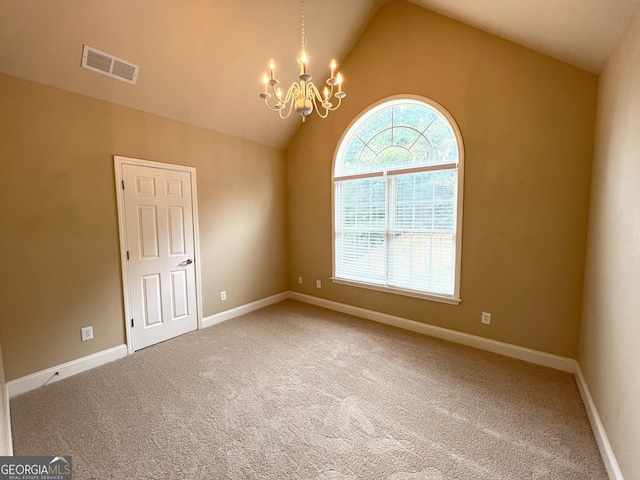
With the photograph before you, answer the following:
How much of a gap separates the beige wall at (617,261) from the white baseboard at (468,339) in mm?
331

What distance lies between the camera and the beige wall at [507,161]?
239cm

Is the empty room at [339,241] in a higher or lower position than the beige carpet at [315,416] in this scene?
higher

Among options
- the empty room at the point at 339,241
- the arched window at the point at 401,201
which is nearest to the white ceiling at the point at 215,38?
the empty room at the point at 339,241

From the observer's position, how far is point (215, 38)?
8.80ft

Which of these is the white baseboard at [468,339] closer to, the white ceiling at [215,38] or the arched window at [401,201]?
the arched window at [401,201]

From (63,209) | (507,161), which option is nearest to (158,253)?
(63,209)

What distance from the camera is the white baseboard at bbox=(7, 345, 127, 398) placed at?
226 centimetres

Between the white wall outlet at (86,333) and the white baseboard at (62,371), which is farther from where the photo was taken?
the white wall outlet at (86,333)

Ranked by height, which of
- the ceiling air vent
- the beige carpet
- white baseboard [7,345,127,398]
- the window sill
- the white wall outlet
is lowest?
the beige carpet

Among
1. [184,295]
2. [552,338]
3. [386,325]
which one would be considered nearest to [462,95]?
[552,338]

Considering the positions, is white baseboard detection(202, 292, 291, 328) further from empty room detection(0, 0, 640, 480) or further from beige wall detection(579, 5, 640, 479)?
beige wall detection(579, 5, 640, 479)

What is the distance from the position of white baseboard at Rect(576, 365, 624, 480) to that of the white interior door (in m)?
3.80

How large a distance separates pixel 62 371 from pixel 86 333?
345 millimetres

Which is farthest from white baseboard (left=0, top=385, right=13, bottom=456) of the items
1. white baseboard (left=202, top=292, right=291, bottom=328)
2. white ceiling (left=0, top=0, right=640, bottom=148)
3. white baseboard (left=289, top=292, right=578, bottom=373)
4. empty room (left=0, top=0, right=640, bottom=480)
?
white baseboard (left=289, top=292, right=578, bottom=373)
